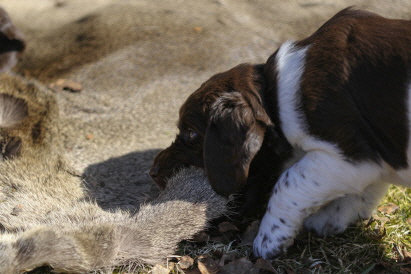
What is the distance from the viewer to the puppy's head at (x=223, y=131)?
384cm

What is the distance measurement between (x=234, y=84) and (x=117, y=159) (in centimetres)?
125

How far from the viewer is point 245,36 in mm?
6039

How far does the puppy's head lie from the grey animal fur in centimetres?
17

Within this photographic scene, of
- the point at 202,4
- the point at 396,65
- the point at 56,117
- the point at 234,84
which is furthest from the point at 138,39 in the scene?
the point at 396,65

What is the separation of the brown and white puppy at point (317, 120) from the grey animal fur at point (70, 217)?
273mm

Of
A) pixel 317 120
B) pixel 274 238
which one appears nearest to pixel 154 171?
pixel 274 238

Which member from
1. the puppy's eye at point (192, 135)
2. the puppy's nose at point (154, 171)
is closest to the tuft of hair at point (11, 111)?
the puppy's nose at point (154, 171)

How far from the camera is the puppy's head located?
3836 millimetres

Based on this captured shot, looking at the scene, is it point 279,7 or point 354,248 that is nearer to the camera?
point 354,248

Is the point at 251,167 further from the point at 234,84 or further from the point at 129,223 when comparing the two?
the point at 129,223

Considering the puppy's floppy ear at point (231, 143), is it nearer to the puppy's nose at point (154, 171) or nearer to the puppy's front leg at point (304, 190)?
the puppy's front leg at point (304, 190)

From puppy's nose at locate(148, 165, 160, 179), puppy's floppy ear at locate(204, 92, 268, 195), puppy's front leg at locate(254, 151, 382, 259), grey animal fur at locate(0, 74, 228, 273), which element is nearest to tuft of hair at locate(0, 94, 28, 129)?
grey animal fur at locate(0, 74, 228, 273)

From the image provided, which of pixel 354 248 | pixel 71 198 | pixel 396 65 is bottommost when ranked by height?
pixel 354 248

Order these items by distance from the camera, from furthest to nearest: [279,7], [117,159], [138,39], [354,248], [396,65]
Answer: [279,7], [138,39], [117,159], [354,248], [396,65]
